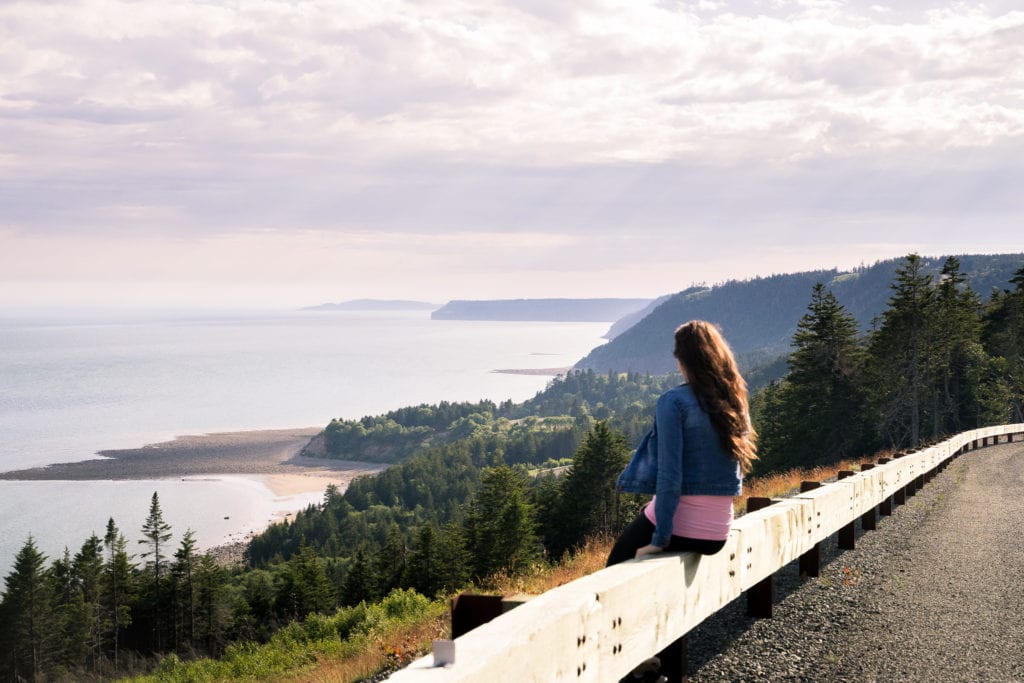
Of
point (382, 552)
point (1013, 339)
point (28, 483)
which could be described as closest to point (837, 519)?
point (1013, 339)

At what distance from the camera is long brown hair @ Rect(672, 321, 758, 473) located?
4.52 metres

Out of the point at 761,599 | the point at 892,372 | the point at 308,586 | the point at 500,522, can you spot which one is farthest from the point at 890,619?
the point at 308,586

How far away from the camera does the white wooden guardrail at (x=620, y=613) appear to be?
2496 mm

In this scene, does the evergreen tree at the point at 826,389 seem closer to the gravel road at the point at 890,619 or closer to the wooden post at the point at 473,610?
the gravel road at the point at 890,619

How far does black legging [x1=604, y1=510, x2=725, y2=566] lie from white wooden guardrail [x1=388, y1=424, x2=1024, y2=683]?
0.07m

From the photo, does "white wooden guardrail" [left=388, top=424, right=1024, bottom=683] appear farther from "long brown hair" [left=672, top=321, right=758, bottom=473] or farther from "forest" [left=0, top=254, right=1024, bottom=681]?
"forest" [left=0, top=254, right=1024, bottom=681]

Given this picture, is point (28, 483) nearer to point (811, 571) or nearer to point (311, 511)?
point (311, 511)

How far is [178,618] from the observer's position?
8119cm

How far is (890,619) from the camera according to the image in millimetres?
6242

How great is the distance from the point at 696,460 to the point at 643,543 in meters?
0.56

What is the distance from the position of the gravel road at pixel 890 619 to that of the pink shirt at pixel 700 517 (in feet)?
3.18

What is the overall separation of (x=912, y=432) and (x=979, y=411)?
9068mm

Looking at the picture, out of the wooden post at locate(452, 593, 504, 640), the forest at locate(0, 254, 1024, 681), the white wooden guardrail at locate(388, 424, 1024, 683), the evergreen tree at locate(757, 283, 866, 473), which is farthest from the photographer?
the evergreen tree at locate(757, 283, 866, 473)

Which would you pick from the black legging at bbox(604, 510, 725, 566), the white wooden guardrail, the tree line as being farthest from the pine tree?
the black legging at bbox(604, 510, 725, 566)
